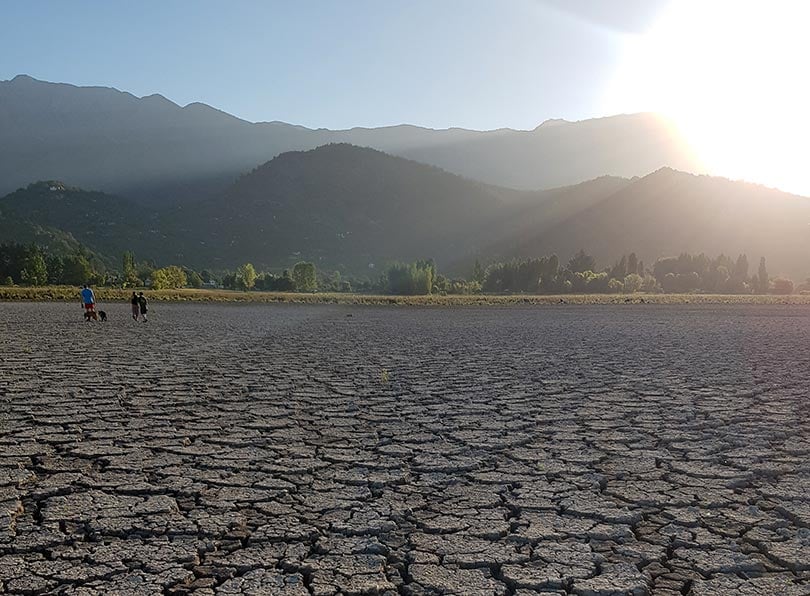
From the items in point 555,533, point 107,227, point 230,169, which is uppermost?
point 230,169

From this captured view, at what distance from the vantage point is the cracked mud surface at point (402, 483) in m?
3.62

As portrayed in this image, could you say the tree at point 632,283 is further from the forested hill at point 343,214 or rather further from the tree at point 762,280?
the forested hill at point 343,214

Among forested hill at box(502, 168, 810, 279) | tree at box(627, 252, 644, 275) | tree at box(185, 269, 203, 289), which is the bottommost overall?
tree at box(185, 269, 203, 289)

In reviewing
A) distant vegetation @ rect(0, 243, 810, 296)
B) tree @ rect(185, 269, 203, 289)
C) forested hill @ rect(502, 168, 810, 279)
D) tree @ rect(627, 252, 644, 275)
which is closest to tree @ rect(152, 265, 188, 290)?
distant vegetation @ rect(0, 243, 810, 296)

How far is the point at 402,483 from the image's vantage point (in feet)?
17.0

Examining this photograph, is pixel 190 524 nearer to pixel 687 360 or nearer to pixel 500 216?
pixel 687 360

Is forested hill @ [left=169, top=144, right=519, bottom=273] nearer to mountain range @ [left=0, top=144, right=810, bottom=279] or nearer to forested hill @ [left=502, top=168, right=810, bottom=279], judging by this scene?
mountain range @ [left=0, top=144, right=810, bottom=279]

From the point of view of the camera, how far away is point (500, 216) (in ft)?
417

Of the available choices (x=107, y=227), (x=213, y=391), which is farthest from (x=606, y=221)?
(x=213, y=391)

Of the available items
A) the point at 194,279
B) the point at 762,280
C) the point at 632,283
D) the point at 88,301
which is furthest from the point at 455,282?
the point at 88,301

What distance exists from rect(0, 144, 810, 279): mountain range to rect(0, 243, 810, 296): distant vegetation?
967 cm

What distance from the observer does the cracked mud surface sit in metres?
3.62

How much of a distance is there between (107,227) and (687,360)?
112248 millimetres

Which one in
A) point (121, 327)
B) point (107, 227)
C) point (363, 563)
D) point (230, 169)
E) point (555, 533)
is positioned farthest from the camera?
point (230, 169)
